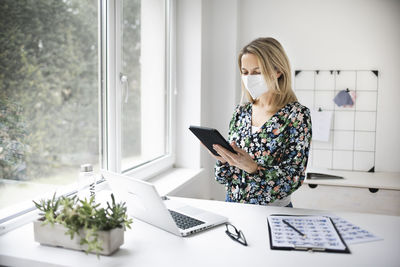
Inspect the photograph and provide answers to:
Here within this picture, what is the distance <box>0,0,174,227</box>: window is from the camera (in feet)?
4.47

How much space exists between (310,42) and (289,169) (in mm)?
1681

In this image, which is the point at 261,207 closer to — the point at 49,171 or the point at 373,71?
the point at 49,171

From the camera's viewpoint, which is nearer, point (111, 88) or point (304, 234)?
point (304, 234)

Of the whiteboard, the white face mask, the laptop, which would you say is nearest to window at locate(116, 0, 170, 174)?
the white face mask

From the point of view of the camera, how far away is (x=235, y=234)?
1.21 m

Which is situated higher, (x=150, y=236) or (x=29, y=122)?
(x=29, y=122)

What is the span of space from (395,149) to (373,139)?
0.56 feet

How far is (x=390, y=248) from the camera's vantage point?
3.65ft

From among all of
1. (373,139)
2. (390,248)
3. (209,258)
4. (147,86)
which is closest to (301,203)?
(373,139)

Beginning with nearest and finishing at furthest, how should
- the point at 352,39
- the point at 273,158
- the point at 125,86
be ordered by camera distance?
the point at 273,158, the point at 125,86, the point at 352,39

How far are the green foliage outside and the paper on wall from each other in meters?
1.75

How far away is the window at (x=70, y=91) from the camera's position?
1363 millimetres

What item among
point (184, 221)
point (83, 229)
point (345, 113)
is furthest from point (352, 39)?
point (83, 229)

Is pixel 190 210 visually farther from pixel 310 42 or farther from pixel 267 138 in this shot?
pixel 310 42
